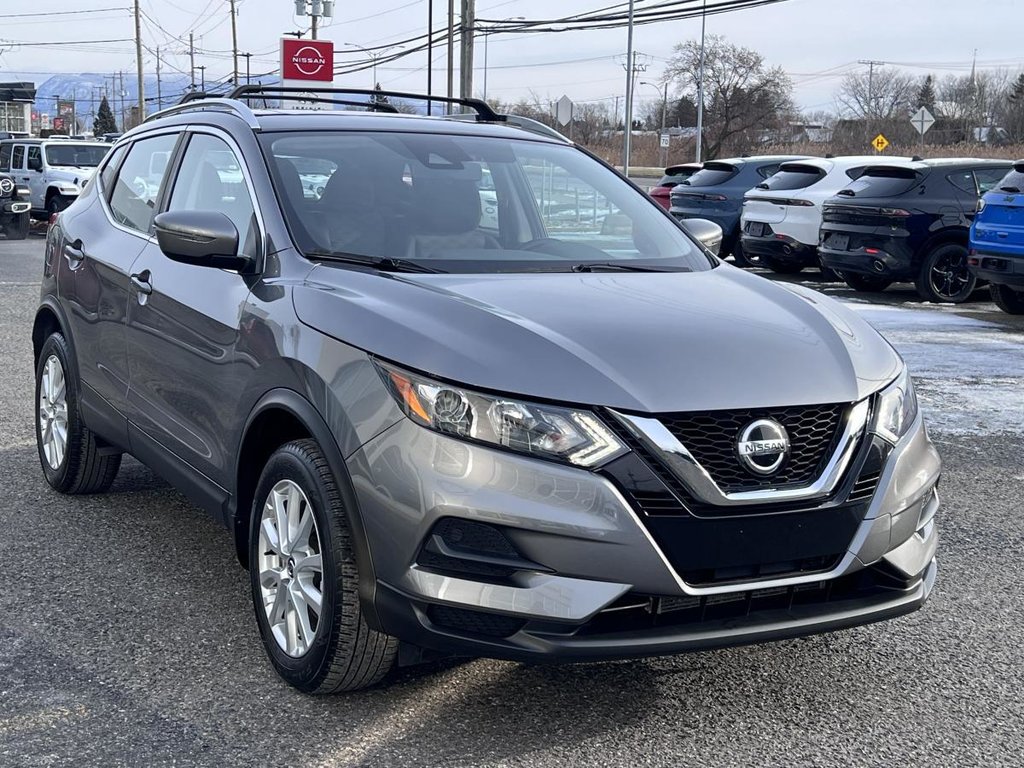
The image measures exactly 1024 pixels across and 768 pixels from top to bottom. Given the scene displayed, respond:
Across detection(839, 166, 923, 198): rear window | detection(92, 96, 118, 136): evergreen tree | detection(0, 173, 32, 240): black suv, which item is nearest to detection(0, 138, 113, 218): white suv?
detection(0, 173, 32, 240): black suv

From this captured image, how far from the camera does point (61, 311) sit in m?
5.53

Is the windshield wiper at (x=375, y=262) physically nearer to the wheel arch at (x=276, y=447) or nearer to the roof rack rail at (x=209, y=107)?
the wheel arch at (x=276, y=447)

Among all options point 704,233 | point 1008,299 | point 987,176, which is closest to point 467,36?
point 987,176

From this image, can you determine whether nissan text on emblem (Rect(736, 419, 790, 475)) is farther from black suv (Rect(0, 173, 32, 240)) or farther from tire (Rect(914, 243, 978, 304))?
black suv (Rect(0, 173, 32, 240))

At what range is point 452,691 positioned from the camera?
354 centimetres

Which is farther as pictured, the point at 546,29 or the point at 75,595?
the point at 546,29

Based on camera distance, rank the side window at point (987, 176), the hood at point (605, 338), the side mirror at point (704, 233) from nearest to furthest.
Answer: the hood at point (605, 338), the side mirror at point (704, 233), the side window at point (987, 176)

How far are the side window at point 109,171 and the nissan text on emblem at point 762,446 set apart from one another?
3.53 m

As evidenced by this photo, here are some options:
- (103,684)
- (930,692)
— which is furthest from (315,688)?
(930,692)

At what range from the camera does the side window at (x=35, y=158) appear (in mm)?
27688

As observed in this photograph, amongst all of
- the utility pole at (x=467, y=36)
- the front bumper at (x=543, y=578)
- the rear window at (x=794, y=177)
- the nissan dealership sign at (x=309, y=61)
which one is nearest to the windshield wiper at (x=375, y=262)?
the front bumper at (x=543, y=578)

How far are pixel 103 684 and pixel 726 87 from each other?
3023 inches

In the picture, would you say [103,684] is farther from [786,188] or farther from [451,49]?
[451,49]

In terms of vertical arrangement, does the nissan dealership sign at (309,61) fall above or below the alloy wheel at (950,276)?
above
